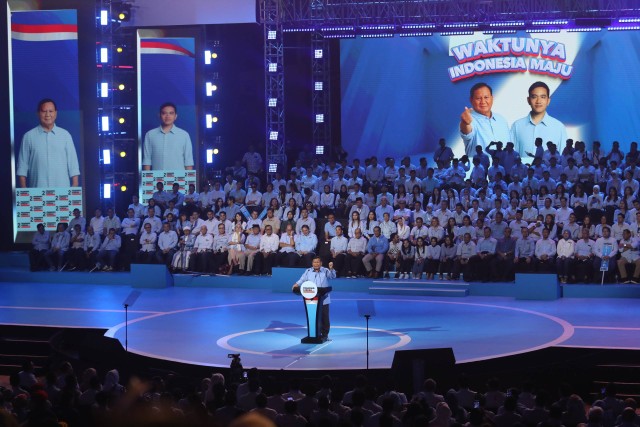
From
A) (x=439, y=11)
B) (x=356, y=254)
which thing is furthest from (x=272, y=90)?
(x=356, y=254)

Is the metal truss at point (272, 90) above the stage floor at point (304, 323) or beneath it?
above

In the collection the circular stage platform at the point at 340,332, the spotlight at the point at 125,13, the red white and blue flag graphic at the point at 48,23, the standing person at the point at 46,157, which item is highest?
the spotlight at the point at 125,13

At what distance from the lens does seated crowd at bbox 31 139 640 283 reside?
18375 millimetres

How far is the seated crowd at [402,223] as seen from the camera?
723 inches

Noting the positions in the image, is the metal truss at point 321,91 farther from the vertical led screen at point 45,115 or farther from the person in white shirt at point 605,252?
the person in white shirt at point 605,252

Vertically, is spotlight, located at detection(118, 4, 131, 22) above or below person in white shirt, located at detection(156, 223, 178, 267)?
above

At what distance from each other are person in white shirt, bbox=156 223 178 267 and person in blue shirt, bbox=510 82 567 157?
29.5 ft

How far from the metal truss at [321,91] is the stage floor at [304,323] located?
6722 mm

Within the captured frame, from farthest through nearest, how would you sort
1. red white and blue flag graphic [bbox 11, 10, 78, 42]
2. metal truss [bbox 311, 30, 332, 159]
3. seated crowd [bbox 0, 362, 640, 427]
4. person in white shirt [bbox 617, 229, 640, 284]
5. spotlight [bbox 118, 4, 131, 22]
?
metal truss [bbox 311, 30, 332, 159], spotlight [bbox 118, 4, 131, 22], red white and blue flag graphic [bbox 11, 10, 78, 42], person in white shirt [bbox 617, 229, 640, 284], seated crowd [bbox 0, 362, 640, 427]

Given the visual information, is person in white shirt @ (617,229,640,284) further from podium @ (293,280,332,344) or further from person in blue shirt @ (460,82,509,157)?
person in blue shirt @ (460,82,509,157)

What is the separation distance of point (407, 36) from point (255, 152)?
4.98 meters

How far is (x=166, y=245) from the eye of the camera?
20562 mm

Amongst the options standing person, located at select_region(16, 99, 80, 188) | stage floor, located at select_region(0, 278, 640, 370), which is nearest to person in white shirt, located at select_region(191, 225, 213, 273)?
stage floor, located at select_region(0, 278, 640, 370)

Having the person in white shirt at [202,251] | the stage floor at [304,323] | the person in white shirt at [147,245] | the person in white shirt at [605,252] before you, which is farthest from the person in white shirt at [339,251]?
the person in white shirt at [605,252]
